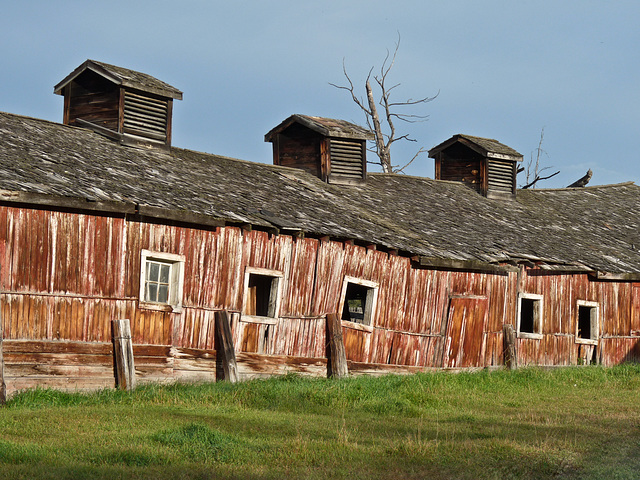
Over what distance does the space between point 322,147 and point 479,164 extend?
710cm

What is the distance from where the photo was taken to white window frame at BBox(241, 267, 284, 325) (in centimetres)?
1648

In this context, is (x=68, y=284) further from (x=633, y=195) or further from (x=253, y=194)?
(x=633, y=195)

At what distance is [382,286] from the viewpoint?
18.8m

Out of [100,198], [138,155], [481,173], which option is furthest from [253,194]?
[481,173]

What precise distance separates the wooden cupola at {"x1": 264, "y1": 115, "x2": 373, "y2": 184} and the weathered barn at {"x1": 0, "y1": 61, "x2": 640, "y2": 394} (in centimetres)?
6

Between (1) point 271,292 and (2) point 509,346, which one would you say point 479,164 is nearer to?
(2) point 509,346

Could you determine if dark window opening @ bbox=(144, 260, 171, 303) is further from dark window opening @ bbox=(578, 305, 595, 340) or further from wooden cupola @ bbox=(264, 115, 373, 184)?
dark window opening @ bbox=(578, 305, 595, 340)

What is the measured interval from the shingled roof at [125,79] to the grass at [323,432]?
9.02 m

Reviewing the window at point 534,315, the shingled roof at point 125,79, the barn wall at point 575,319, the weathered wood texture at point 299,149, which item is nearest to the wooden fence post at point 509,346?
the window at point 534,315

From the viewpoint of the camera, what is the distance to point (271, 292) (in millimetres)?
17078

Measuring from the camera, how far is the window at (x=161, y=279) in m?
15.0

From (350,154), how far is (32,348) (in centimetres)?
1432

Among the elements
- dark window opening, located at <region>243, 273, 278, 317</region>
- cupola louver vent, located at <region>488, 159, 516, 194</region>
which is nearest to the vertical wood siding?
dark window opening, located at <region>243, 273, 278, 317</region>

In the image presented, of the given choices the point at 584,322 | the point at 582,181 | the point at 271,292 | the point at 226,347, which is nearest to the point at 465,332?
the point at 271,292
